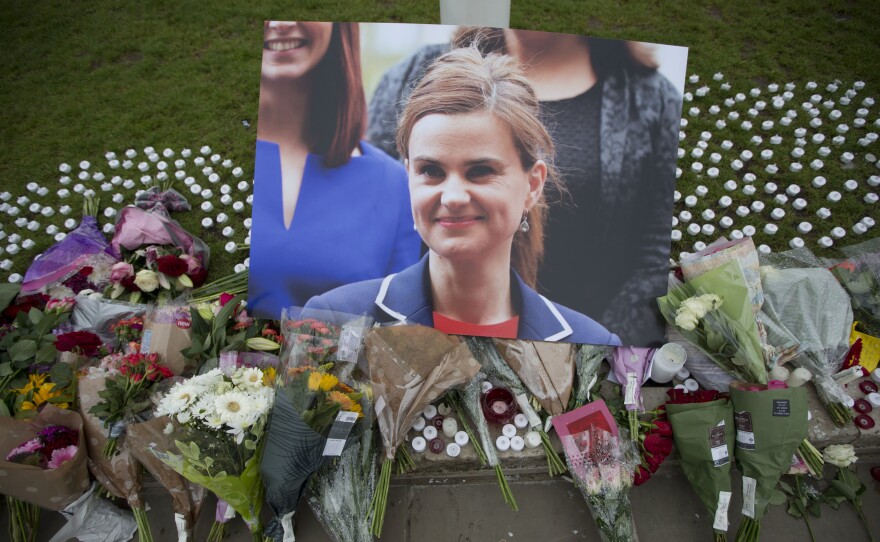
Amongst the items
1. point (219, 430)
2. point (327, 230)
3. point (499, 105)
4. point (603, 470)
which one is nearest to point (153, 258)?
point (327, 230)

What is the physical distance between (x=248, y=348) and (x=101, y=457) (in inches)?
31.0

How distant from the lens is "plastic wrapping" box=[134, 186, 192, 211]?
3326 millimetres

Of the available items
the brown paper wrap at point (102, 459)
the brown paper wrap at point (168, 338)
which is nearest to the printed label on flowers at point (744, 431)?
the brown paper wrap at point (168, 338)

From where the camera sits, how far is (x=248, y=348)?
98.3 inches

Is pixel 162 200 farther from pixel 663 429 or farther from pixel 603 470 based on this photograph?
pixel 663 429

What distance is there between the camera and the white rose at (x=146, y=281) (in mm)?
2799

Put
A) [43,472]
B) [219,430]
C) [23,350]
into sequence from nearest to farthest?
1. [219,430]
2. [43,472]
3. [23,350]

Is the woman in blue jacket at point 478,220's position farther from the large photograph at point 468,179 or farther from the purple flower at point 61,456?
the purple flower at point 61,456

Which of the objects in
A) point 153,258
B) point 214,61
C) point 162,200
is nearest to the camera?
point 153,258

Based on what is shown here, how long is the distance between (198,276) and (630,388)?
251cm

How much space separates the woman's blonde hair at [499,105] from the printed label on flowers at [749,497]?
1295mm

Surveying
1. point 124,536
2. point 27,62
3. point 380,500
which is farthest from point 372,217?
point 27,62

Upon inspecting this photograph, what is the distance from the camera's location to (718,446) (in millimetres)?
2197

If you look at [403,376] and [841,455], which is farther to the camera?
[841,455]
